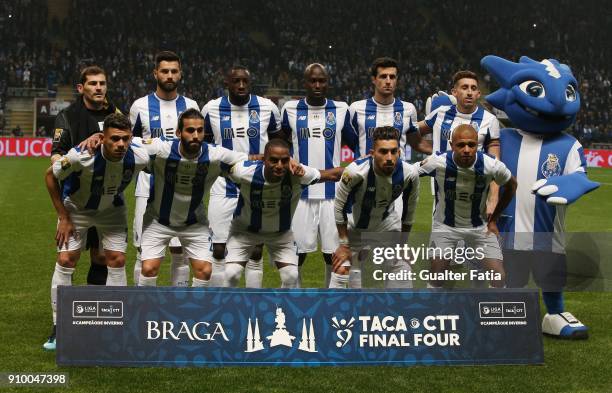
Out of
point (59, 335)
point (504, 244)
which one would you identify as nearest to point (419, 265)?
point (504, 244)

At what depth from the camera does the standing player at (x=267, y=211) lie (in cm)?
569

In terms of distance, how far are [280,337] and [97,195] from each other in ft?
5.58

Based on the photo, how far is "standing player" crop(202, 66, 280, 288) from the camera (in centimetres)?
681

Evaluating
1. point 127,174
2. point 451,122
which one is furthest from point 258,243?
point 451,122

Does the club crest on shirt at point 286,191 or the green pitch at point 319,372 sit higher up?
the club crest on shirt at point 286,191

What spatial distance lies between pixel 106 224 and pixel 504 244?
9.32ft

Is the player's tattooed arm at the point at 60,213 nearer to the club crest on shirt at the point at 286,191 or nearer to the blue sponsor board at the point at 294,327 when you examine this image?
the blue sponsor board at the point at 294,327

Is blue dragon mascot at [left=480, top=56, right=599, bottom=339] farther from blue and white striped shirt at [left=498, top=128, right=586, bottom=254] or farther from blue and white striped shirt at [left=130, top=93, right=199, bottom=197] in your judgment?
blue and white striped shirt at [left=130, top=93, right=199, bottom=197]

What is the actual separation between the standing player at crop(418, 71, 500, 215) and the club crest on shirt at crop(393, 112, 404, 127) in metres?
0.44

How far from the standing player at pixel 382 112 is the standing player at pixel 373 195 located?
0.78 m

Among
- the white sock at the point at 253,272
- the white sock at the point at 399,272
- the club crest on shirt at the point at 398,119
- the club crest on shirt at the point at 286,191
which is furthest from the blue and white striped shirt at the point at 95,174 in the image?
the club crest on shirt at the point at 398,119

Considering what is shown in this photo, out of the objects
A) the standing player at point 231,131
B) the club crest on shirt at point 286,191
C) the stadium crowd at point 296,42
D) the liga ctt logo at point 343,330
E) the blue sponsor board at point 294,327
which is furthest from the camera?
the stadium crowd at point 296,42

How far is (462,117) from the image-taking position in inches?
278

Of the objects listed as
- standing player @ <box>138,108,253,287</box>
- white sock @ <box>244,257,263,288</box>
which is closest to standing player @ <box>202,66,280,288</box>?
white sock @ <box>244,257,263,288</box>
